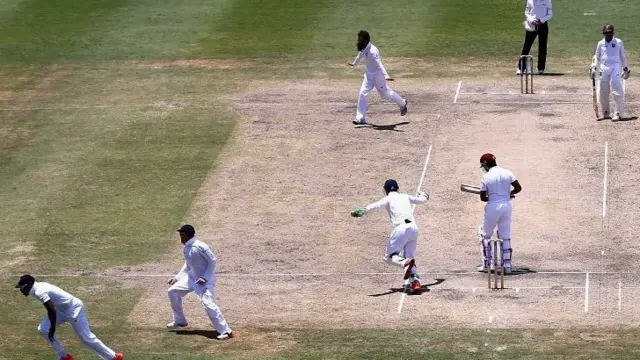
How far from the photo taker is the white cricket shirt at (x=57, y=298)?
74.9 feet

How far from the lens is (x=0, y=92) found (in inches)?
1484

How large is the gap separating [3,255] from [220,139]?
683 cm

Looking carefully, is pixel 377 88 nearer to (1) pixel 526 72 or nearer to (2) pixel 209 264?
(1) pixel 526 72

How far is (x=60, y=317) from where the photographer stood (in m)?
23.2

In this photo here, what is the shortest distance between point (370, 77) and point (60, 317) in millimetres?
12678

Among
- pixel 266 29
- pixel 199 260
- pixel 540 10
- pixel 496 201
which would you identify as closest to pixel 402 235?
pixel 496 201

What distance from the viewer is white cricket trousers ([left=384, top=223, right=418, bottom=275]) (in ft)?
84.5

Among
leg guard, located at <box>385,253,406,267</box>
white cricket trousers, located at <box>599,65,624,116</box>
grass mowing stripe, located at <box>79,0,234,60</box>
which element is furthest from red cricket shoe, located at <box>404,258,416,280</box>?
grass mowing stripe, located at <box>79,0,234,60</box>

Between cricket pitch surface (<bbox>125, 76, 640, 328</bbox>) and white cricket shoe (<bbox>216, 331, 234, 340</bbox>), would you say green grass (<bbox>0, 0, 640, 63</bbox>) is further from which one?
white cricket shoe (<bbox>216, 331, 234, 340</bbox>)

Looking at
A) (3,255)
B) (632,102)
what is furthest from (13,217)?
(632,102)

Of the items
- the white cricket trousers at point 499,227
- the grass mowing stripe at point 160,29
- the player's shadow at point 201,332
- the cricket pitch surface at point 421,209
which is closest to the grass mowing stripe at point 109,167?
the cricket pitch surface at point 421,209

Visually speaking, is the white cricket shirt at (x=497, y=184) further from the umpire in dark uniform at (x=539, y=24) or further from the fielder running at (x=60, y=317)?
the umpire in dark uniform at (x=539, y=24)

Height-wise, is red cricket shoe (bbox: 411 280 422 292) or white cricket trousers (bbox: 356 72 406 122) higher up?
white cricket trousers (bbox: 356 72 406 122)

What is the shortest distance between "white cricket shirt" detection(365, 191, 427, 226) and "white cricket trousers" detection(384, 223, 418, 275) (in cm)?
14
